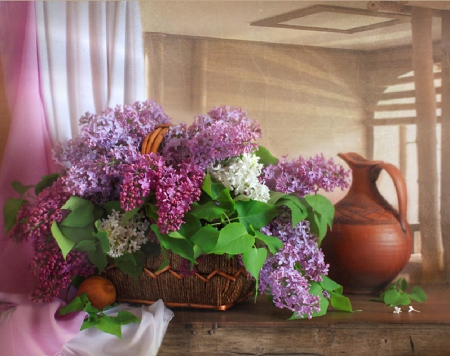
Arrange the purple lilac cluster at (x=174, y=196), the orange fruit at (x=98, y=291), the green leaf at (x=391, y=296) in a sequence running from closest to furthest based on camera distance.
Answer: the purple lilac cluster at (x=174, y=196) < the orange fruit at (x=98, y=291) < the green leaf at (x=391, y=296)

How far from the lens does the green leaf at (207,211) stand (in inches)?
29.4

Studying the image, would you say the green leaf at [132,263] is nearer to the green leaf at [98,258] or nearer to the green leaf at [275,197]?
the green leaf at [98,258]

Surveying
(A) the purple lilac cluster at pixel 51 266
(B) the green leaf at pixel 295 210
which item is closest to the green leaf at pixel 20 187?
(A) the purple lilac cluster at pixel 51 266

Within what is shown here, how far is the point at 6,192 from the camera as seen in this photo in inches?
36.1

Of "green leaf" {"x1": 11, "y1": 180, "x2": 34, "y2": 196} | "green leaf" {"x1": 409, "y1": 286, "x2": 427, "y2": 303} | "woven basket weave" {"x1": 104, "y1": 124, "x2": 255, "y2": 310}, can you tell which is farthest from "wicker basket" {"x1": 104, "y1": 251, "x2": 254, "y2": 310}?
"green leaf" {"x1": 409, "y1": 286, "x2": 427, "y2": 303}

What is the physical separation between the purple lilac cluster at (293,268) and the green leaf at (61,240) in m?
0.29

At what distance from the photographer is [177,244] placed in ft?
2.51

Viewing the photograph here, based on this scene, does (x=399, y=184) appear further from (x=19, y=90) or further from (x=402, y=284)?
(x=19, y=90)

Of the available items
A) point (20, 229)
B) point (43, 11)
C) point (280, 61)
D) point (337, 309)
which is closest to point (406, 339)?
point (337, 309)

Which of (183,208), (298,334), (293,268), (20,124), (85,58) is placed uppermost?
(85,58)

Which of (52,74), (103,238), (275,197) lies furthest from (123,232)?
(52,74)

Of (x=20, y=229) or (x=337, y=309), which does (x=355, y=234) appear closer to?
→ (x=337, y=309)

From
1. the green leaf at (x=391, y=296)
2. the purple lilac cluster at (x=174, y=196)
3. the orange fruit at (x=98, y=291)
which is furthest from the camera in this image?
the green leaf at (x=391, y=296)

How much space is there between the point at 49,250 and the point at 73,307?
0.10 m
